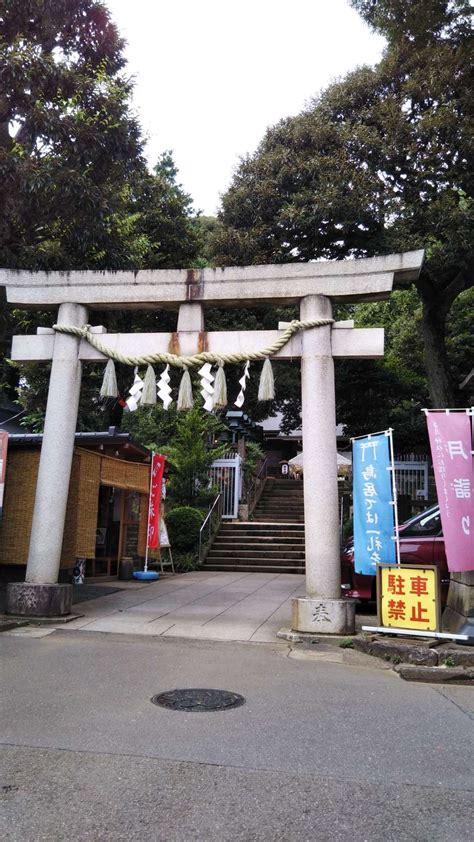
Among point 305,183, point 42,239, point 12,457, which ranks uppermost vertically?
point 305,183

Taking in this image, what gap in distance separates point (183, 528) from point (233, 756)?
13.3 m

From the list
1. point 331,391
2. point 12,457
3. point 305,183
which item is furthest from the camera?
point 305,183

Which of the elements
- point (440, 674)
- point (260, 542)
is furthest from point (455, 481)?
point (260, 542)

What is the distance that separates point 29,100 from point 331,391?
23.8ft

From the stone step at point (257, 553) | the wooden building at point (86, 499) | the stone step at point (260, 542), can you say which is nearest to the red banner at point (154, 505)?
the wooden building at point (86, 499)

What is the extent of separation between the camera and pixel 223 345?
8.84 meters

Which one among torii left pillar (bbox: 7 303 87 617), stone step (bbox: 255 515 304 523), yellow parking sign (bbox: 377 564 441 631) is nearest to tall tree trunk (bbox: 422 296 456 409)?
stone step (bbox: 255 515 304 523)

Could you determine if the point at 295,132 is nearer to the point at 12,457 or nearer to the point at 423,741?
the point at 12,457

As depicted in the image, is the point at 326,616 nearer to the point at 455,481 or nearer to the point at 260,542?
the point at 455,481

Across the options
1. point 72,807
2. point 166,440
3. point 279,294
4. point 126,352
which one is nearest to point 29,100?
point 126,352

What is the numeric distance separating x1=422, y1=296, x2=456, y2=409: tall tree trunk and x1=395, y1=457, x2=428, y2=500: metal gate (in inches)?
303

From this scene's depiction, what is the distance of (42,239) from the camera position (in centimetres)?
1200

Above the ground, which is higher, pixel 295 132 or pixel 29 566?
pixel 295 132

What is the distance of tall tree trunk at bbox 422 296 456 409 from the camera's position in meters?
15.9
